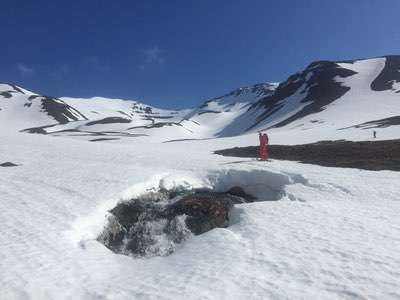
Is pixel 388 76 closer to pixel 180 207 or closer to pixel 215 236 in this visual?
pixel 180 207

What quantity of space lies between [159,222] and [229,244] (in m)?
4.79

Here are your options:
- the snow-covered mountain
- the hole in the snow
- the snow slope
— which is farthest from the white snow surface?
the snow-covered mountain

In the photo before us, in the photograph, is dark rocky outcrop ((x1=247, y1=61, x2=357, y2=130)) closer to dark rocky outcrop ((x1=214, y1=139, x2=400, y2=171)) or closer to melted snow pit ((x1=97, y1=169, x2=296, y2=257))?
dark rocky outcrop ((x1=214, y1=139, x2=400, y2=171))

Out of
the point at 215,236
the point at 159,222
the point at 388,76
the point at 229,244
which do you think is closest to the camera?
the point at 229,244

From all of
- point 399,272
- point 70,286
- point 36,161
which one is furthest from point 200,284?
point 36,161

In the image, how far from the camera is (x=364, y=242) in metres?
11.5

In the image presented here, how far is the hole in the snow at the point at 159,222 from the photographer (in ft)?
47.1

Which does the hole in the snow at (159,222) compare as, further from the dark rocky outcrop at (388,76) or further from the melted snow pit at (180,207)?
the dark rocky outcrop at (388,76)

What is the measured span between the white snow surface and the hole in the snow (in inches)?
21.8

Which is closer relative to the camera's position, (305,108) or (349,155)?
(349,155)

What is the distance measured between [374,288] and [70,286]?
683 centimetres

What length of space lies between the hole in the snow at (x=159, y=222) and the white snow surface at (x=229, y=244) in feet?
1.82

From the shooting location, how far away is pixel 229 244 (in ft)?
39.6

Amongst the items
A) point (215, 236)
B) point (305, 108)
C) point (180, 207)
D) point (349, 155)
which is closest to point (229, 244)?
point (215, 236)
